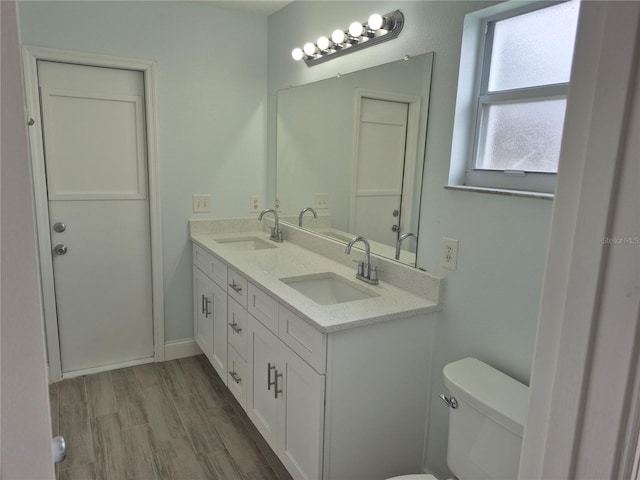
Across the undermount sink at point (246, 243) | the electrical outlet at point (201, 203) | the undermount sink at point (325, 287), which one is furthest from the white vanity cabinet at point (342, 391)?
the electrical outlet at point (201, 203)

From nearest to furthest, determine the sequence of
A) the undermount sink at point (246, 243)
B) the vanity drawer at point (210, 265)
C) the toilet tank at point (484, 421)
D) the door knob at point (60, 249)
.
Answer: the toilet tank at point (484, 421) < the vanity drawer at point (210, 265) < the door knob at point (60, 249) < the undermount sink at point (246, 243)

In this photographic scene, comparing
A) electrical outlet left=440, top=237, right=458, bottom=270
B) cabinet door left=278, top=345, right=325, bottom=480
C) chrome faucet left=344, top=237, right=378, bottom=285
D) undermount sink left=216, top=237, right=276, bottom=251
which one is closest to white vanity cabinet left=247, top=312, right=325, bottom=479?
cabinet door left=278, top=345, right=325, bottom=480

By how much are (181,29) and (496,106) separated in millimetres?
2052

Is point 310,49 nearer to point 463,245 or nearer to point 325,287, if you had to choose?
point 325,287

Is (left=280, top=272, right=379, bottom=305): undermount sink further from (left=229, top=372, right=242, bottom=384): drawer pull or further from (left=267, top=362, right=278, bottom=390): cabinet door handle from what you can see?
(left=229, top=372, right=242, bottom=384): drawer pull

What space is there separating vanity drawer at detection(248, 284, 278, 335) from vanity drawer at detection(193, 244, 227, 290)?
1.32ft

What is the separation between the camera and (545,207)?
52.3 inches

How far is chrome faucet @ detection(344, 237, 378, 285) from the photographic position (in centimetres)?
196

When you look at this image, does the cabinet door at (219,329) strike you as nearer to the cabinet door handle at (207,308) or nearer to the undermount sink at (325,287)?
the cabinet door handle at (207,308)

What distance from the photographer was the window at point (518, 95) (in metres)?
1.33

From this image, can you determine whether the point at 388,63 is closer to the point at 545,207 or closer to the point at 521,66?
the point at 521,66

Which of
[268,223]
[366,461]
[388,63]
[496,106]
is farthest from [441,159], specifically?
[268,223]

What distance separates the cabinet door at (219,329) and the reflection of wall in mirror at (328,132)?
0.73 m

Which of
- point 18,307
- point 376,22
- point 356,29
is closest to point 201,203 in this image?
point 356,29
